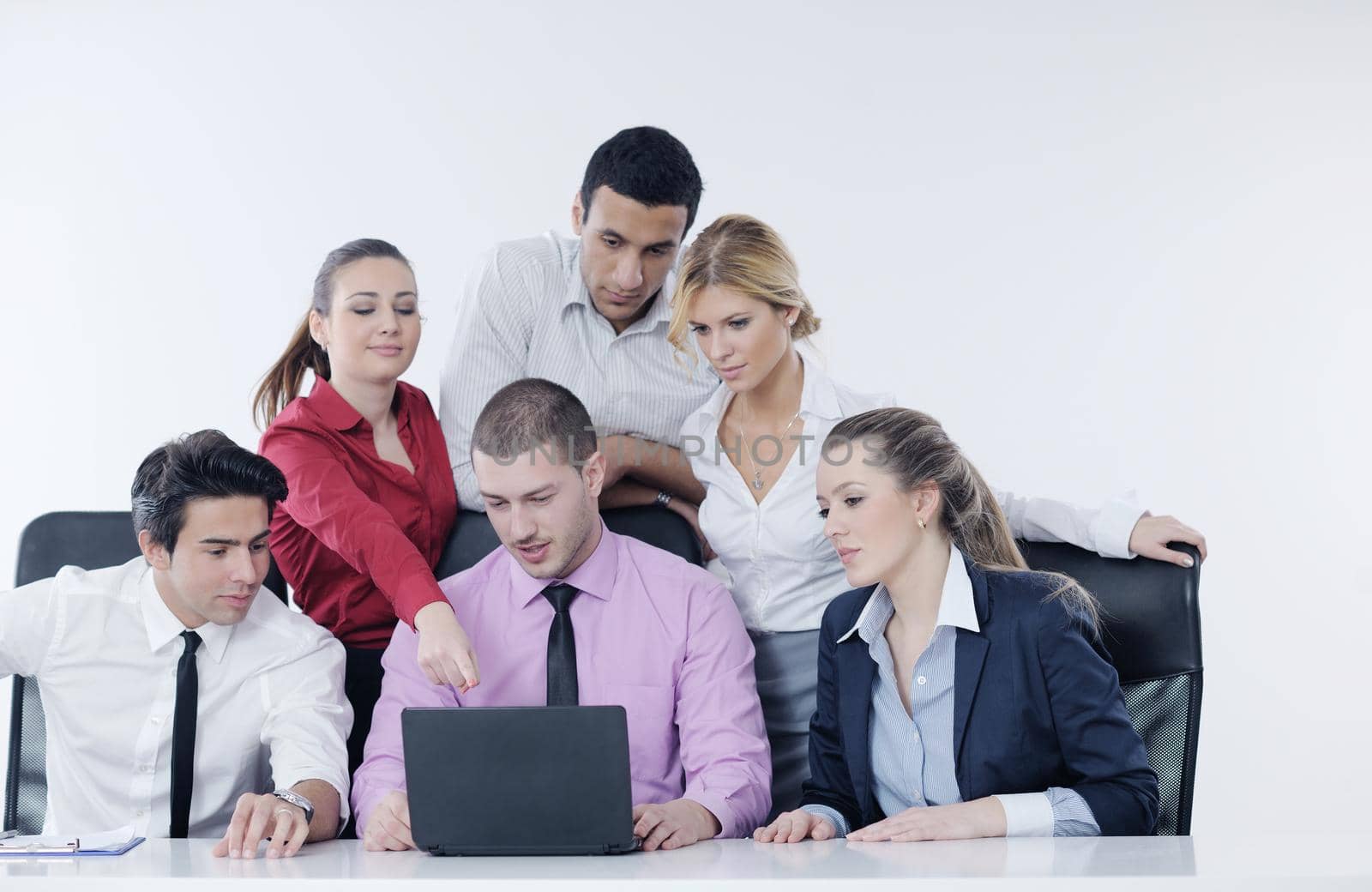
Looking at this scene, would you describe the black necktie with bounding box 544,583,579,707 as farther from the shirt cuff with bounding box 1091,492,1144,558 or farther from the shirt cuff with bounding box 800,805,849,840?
the shirt cuff with bounding box 1091,492,1144,558

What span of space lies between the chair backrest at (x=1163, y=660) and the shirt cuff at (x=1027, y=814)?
43 cm

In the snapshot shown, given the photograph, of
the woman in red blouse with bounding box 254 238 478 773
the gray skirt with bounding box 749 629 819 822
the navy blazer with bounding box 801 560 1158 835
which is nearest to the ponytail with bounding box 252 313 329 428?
the woman in red blouse with bounding box 254 238 478 773

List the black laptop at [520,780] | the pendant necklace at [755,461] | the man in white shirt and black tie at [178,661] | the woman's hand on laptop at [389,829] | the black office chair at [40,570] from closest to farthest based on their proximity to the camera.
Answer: the black laptop at [520,780] → the woman's hand on laptop at [389,829] → the man in white shirt and black tie at [178,661] → the black office chair at [40,570] → the pendant necklace at [755,461]

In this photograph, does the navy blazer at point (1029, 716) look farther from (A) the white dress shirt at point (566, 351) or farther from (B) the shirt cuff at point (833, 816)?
(A) the white dress shirt at point (566, 351)

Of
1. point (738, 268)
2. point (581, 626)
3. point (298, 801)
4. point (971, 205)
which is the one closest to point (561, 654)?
point (581, 626)

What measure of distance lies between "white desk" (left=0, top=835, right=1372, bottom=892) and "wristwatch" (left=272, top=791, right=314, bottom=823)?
12 centimetres

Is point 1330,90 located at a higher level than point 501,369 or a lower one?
higher

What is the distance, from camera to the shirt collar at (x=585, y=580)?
89.9 inches

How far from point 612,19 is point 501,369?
5.69 feet

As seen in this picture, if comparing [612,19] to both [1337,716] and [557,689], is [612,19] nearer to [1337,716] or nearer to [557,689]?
[557,689]

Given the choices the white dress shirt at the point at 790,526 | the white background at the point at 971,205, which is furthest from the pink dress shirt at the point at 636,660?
the white background at the point at 971,205

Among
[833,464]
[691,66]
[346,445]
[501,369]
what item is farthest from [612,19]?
[833,464]

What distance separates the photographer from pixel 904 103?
394 centimetres

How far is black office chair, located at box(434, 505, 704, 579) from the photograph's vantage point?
2.53 meters
